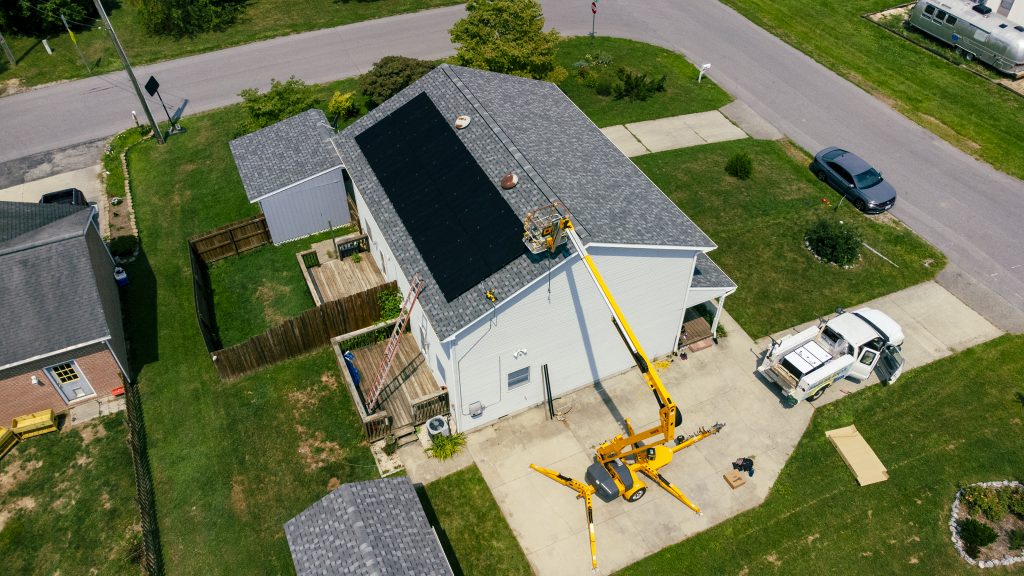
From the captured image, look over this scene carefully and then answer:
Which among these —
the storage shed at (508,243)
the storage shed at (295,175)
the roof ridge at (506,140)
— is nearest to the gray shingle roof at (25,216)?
the storage shed at (295,175)

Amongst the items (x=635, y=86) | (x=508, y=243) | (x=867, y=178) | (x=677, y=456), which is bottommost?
(x=677, y=456)

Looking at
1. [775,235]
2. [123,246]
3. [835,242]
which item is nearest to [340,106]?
[123,246]

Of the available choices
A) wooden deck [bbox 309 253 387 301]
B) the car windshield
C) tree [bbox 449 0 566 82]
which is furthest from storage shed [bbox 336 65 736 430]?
the car windshield

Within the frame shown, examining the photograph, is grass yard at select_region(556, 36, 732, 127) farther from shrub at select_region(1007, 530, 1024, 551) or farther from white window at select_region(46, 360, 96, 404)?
white window at select_region(46, 360, 96, 404)

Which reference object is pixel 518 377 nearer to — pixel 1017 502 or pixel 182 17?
pixel 1017 502

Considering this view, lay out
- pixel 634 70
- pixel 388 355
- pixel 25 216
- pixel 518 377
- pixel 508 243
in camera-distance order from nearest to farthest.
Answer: pixel 508 243 → pixel 518 377 → pixel 388 355 → pixel 25 216 → pixel 634 70

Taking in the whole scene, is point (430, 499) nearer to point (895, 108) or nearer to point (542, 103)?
point (542, 103)

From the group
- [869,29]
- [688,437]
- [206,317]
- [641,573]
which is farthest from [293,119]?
[869,29]

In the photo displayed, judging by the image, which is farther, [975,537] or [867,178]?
[867,178]
